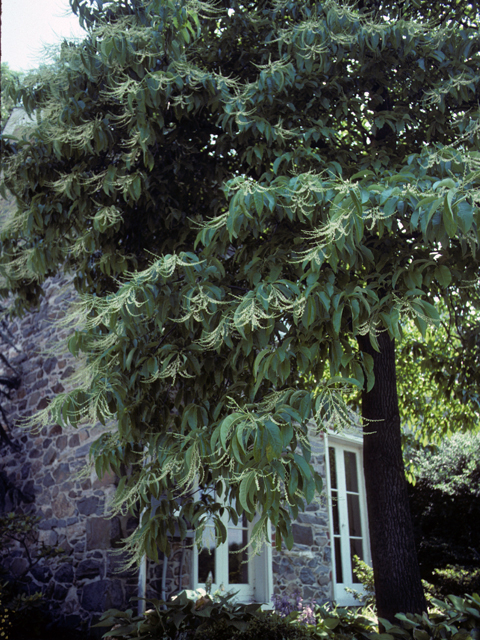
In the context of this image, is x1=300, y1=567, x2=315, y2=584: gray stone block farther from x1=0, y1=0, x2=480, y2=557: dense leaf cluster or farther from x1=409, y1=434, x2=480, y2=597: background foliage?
x1=0, y1=0, x2=480, y2=557: dense leaf cluster

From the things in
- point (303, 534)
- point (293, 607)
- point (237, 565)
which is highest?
point (303, 534)

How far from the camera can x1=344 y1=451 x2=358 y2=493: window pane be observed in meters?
7.34

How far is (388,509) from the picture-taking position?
362 centimetres

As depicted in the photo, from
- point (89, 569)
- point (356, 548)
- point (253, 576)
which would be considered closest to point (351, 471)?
point (356, 548)

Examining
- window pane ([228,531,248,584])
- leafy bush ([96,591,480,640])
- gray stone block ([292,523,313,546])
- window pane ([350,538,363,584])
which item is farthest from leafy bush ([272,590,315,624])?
window pane ([350,538,363,584])

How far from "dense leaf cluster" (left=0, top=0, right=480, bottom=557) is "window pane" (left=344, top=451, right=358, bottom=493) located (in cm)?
390

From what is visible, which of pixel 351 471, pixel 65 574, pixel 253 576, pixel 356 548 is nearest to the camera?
pixel 65 574

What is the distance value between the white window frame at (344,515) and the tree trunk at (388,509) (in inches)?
115

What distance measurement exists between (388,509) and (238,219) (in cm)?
205

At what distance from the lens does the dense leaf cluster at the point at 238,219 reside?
2578 millimetres

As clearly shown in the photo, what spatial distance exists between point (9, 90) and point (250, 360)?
240cm

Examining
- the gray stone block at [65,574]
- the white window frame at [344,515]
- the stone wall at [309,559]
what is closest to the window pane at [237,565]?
the stone wall at [309,559]

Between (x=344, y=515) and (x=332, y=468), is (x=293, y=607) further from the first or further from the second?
(x=332, y=468)

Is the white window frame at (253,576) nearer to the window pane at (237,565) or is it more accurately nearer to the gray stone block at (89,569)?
the window pane at (237,565)
